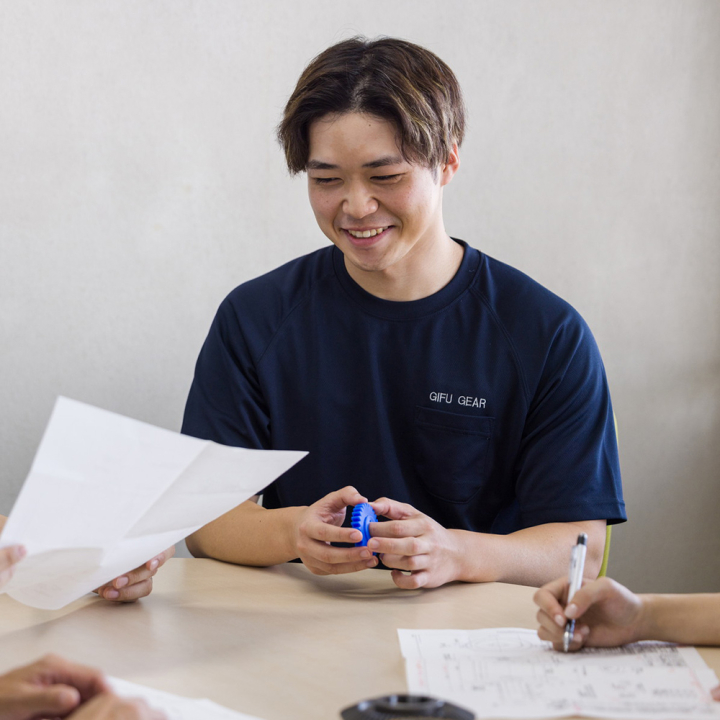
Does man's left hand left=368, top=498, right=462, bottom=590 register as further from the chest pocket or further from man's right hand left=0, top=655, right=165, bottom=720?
man's right hand left=0, top=655, right=165, bottom=720

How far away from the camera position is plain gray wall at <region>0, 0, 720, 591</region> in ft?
5.76

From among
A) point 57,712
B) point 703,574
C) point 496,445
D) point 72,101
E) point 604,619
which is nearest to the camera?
point 57,712

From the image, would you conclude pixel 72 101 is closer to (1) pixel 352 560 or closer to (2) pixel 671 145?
(1) pixel 352 560

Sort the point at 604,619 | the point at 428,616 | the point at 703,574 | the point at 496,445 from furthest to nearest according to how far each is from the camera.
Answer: the point at 703,574
the point at 496,445
the point at 428,616
the point at 604,619

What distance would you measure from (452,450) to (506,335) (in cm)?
21

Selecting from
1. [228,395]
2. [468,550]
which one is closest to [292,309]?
[228,395]

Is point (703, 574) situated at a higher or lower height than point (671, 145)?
lower

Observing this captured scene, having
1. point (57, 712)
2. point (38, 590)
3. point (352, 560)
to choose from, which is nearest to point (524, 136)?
point (352, 560)

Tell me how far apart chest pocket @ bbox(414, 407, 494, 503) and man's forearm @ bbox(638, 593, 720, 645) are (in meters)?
0.50

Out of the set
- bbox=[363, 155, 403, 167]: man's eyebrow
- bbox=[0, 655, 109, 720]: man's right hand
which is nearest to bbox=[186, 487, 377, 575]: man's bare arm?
bbox=[0, 655, 109, 720]: man's right hand

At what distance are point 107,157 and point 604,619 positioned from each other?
144 centimetres

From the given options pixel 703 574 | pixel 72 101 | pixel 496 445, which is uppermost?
pixel 72 101

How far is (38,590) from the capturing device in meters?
0.88

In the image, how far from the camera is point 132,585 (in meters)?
0.98
